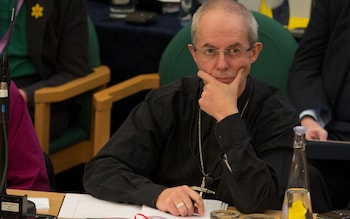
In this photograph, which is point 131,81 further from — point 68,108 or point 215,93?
point 215,93

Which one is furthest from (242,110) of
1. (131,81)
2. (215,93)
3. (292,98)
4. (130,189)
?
(131,81)

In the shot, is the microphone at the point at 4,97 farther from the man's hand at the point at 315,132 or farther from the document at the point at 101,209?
the man's hand at the point at 315,132

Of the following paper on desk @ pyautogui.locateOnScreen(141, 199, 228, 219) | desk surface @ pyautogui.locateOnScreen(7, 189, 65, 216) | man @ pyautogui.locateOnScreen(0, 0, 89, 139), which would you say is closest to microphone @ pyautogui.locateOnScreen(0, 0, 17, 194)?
desk surface @ pyautogui.locateOnScreen(7, 189, 65, 216)

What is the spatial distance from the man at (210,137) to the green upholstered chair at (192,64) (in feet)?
3.06

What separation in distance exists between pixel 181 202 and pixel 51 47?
1961mm

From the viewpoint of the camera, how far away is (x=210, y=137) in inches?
122

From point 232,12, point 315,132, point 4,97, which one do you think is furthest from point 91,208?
point 315,132

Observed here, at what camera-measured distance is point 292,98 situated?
13.3ft

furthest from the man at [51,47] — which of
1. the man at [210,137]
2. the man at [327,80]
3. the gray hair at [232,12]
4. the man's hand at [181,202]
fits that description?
the man's hand at [181,202]

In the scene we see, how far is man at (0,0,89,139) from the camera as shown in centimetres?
441

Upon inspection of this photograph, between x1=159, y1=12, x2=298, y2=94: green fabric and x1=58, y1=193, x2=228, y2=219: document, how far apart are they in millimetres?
1330

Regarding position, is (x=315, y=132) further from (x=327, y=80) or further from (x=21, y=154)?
(x=21, y=154)

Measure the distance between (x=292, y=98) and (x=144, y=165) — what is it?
3.86 ft

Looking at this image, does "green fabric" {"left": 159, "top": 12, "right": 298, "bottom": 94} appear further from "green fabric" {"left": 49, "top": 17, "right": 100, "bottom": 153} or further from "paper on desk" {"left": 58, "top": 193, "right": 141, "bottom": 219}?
"paper on desk" {"left": 58, "top": 193, "right": 141, "bottom": 219}
